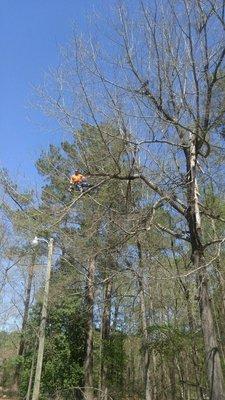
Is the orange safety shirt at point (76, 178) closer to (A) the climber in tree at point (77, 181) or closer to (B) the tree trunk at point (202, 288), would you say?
(A) the climber in tree at point (77, 181)

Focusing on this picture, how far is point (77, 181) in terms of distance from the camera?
8.59m

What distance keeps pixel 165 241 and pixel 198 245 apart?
19.1 feet

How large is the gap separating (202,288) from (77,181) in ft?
10.2

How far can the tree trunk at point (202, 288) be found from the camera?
7.46 meters

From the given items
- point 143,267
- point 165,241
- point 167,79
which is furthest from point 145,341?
point 167,79

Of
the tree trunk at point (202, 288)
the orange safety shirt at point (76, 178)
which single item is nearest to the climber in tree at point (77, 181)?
the orange safety shirt at point (76, 178)

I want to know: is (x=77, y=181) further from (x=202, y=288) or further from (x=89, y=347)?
(x=89, y=347)

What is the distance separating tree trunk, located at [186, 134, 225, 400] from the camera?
7.46 m

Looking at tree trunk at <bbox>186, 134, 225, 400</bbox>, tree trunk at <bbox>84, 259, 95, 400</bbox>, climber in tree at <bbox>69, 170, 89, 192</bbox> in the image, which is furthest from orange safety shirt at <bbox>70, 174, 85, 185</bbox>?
tree trunk at <bbox>84, 259, 95, 400</bbox>

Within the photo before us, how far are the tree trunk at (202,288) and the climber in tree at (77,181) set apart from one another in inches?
81.8

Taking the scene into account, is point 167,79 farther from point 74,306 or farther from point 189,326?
point 74,306

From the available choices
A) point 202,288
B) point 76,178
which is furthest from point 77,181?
point 202,288

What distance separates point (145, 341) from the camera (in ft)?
49.2

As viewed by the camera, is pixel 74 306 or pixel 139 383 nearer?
pixel 74 306
